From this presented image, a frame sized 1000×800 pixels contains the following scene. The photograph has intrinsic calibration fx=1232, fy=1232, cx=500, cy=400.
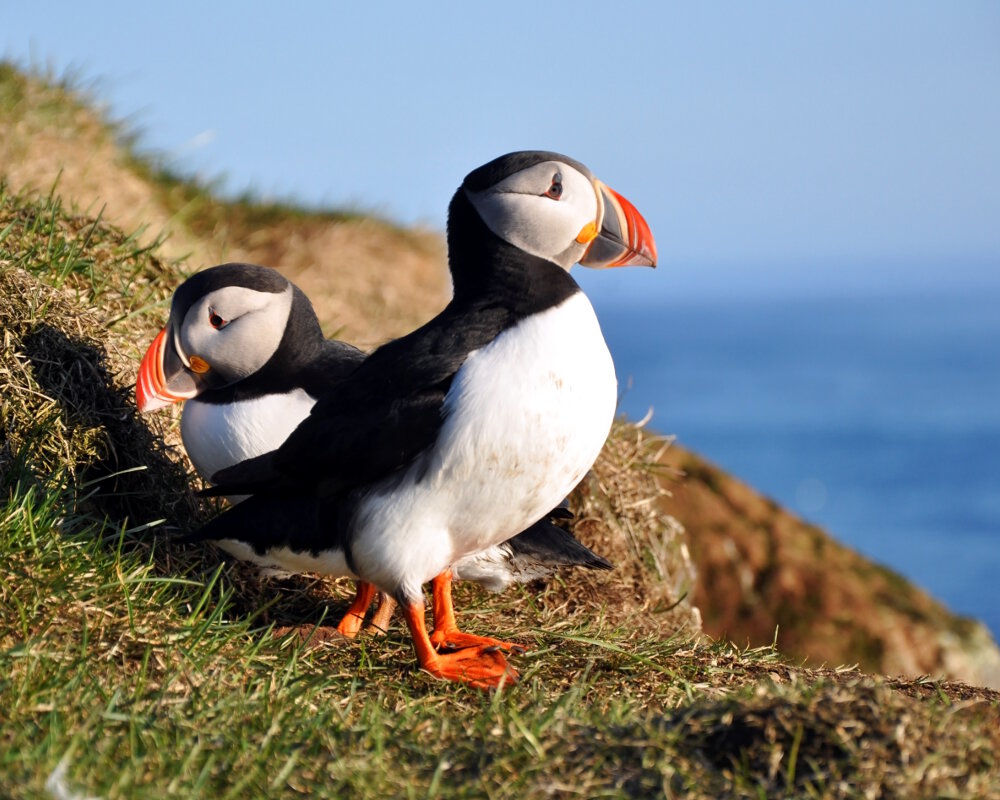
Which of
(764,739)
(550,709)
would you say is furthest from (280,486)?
(764,739)

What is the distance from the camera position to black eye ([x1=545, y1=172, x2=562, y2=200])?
3.85 metres

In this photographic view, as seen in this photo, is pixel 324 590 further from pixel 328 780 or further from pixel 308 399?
pixel 328 780

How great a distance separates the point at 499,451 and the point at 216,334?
3.93ft

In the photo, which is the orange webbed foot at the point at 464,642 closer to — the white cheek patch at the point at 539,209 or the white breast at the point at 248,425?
the white breast at the point at 248,425

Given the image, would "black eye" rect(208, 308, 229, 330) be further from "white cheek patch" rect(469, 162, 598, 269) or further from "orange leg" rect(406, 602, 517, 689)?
"orange leg" rect(406, 602, 517, 689)

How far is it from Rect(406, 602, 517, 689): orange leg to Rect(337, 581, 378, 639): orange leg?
0.34 m

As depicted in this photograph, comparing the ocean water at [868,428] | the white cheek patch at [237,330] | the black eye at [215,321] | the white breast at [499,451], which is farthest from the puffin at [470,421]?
the ocean water at [868,428]

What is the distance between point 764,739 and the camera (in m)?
2.78

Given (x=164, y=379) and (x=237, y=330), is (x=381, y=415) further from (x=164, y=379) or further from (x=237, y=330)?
(x=164, y=379)

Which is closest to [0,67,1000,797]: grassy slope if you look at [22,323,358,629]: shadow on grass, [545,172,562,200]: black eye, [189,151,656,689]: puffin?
[22,323,358,629]: shadow on grass

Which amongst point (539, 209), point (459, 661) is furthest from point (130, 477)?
point (539, 209)

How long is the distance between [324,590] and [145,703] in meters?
1.66

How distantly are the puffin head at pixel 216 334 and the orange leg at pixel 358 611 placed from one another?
0.85m

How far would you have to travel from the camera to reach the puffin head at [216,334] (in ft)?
13.8
